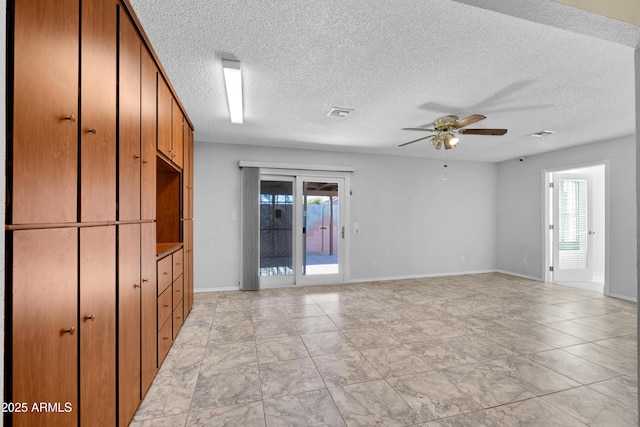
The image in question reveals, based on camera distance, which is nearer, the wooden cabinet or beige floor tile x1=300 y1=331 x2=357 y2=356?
the wooden cabinet

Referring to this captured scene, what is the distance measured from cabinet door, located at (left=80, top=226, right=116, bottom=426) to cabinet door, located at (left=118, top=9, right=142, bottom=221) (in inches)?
10.5

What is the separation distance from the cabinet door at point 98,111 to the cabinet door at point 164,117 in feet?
3.09

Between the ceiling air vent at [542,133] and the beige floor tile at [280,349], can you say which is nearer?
the beige floor tile at [280,349]

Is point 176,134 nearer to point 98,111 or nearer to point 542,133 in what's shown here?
point 98,111

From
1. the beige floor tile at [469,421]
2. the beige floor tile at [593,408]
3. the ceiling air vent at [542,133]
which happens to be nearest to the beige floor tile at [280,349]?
the beige floor tile at [469,421]

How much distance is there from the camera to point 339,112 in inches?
137

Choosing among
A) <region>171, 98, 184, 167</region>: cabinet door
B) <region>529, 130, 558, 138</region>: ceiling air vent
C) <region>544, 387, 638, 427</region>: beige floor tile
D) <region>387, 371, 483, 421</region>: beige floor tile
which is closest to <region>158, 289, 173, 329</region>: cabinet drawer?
<region>171, 98, 184, 167</region>: cabinet door

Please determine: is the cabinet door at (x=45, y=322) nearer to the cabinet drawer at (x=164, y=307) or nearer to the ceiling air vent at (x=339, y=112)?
the cabinet drawer at (x=164, y=307)

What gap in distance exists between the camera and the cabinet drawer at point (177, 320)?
298 cm

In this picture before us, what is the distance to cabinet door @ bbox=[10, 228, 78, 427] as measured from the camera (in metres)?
0.86

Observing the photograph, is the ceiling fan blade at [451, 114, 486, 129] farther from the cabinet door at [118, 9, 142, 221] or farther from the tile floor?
the cabinet door at [118, 9, 142, 221]

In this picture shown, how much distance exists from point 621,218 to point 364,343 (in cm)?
485

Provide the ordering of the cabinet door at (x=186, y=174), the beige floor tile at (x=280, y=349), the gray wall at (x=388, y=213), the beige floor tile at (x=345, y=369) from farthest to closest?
the gray wall at (x=388, y=213), the cabinet door at (x=186, y=174), the beige floor tile at (x=280, y=349), the beige floor tile at (x=345, y=369)

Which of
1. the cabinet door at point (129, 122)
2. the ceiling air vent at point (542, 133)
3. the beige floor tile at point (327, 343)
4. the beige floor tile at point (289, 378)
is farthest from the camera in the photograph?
the ceiling air vent at point (542, 133)
